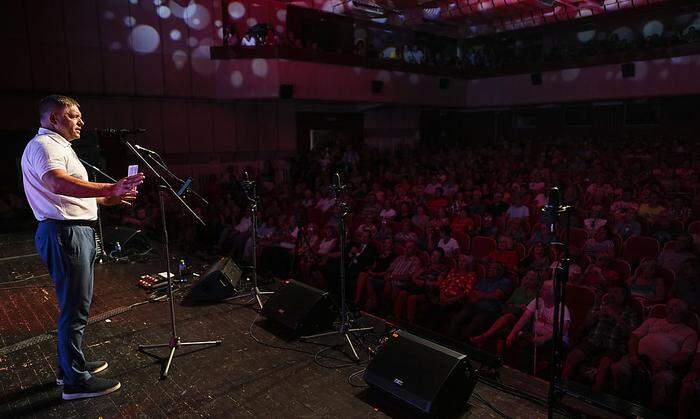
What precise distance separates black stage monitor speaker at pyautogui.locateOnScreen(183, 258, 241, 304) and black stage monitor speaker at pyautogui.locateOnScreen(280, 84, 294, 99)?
23.0 feet

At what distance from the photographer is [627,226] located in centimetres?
550

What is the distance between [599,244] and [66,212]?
518 centimetres

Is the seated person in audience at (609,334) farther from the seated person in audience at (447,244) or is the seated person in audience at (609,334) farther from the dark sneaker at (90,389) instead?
the dark sneaker at (90,389)

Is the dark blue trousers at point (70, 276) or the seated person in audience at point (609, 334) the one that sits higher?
the dark blue trousers at point (70, 276)

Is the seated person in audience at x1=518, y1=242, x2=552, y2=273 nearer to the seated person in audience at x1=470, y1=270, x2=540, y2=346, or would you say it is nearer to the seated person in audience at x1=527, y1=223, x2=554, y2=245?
the seated person in audience at x1=527, y1=223, x2=554, y2=245

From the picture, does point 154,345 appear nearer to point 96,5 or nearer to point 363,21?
point 96,5

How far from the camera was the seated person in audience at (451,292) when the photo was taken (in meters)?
4.45

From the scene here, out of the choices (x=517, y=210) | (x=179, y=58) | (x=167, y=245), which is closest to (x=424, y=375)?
(x=167, y=245)

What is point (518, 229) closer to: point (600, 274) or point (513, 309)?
point (600, 274)

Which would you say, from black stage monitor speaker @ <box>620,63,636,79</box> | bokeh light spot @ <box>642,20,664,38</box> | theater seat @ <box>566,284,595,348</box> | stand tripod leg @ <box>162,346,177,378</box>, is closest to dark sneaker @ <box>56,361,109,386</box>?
stand tripod leg @ <box>162,346,177,378</box>

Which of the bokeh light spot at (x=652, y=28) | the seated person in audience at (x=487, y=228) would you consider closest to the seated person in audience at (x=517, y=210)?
the seated person in audience at (x=487, y=228)

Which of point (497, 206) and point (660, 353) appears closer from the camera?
point (660, 353)

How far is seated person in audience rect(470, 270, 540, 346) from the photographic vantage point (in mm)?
3924

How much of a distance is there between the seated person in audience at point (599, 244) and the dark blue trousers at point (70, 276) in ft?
16.2
